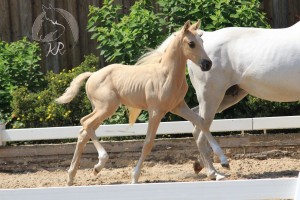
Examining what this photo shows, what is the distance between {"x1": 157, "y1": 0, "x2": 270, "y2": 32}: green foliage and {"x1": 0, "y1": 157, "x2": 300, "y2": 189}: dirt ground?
2047 mm

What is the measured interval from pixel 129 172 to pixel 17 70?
2.68 m

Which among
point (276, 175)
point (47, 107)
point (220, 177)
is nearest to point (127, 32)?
point (47, 107)

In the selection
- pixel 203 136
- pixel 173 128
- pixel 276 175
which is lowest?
pixel 276 175

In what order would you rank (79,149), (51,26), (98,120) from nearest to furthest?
1. (98,120)
2. (79,149)
3. (51,26)

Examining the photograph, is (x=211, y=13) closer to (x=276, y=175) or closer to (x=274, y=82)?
(x=274, y=82)

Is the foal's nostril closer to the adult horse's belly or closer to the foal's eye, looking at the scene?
the foal's eye

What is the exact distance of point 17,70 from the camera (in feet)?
36.3

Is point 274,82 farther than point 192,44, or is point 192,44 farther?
point 274,82

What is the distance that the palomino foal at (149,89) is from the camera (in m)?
7.75

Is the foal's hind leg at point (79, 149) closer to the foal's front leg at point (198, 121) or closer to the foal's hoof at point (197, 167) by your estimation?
the foal's front leg at point (198, 121)

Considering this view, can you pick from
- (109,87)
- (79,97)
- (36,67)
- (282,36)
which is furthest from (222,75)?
(36,67)

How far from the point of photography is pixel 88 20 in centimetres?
1184

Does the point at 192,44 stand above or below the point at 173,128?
above

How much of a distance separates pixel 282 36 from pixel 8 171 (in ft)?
12.0
